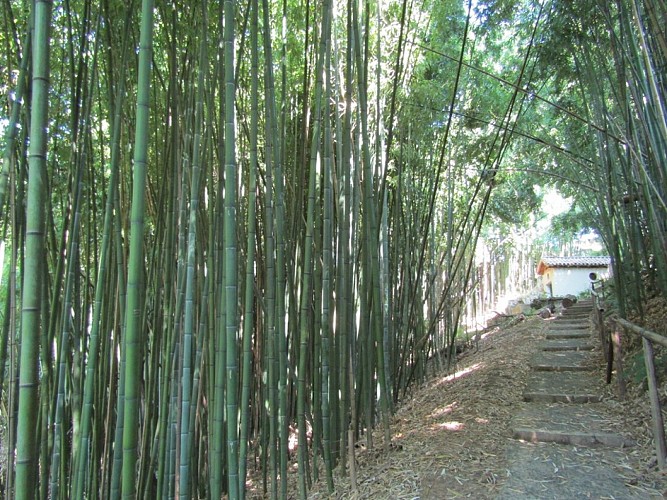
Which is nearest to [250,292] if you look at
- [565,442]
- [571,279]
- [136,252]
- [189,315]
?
[189,315]

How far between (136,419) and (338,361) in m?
1.23

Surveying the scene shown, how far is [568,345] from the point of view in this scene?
5.13 metres

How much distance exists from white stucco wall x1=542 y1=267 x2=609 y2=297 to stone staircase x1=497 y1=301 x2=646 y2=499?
14.2 meters

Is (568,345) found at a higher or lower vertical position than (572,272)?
lower

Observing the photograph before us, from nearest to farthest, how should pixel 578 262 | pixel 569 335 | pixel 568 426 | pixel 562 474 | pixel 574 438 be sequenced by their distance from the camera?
pixel 562 474, pixel 574 438, pixel 568 426, pixel 569 335, pixel 578 262

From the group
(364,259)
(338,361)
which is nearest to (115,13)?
(364,259)

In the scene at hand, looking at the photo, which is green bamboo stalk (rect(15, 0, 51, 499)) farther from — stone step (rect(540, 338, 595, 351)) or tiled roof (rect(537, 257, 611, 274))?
tiled roof (rect(537, 257, 611, 274))

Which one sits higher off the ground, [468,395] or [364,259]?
[364,259]

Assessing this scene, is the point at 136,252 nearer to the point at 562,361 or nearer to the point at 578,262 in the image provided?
the point at 562,361

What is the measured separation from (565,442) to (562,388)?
1.10 metres

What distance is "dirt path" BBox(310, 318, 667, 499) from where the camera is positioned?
2082 millimetres

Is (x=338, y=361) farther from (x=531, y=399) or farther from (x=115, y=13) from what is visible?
(x=115, y=13)

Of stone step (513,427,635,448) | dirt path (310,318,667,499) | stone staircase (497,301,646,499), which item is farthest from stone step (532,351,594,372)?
stone step (513,427,635,448)

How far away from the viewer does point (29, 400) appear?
1000 millimetres
